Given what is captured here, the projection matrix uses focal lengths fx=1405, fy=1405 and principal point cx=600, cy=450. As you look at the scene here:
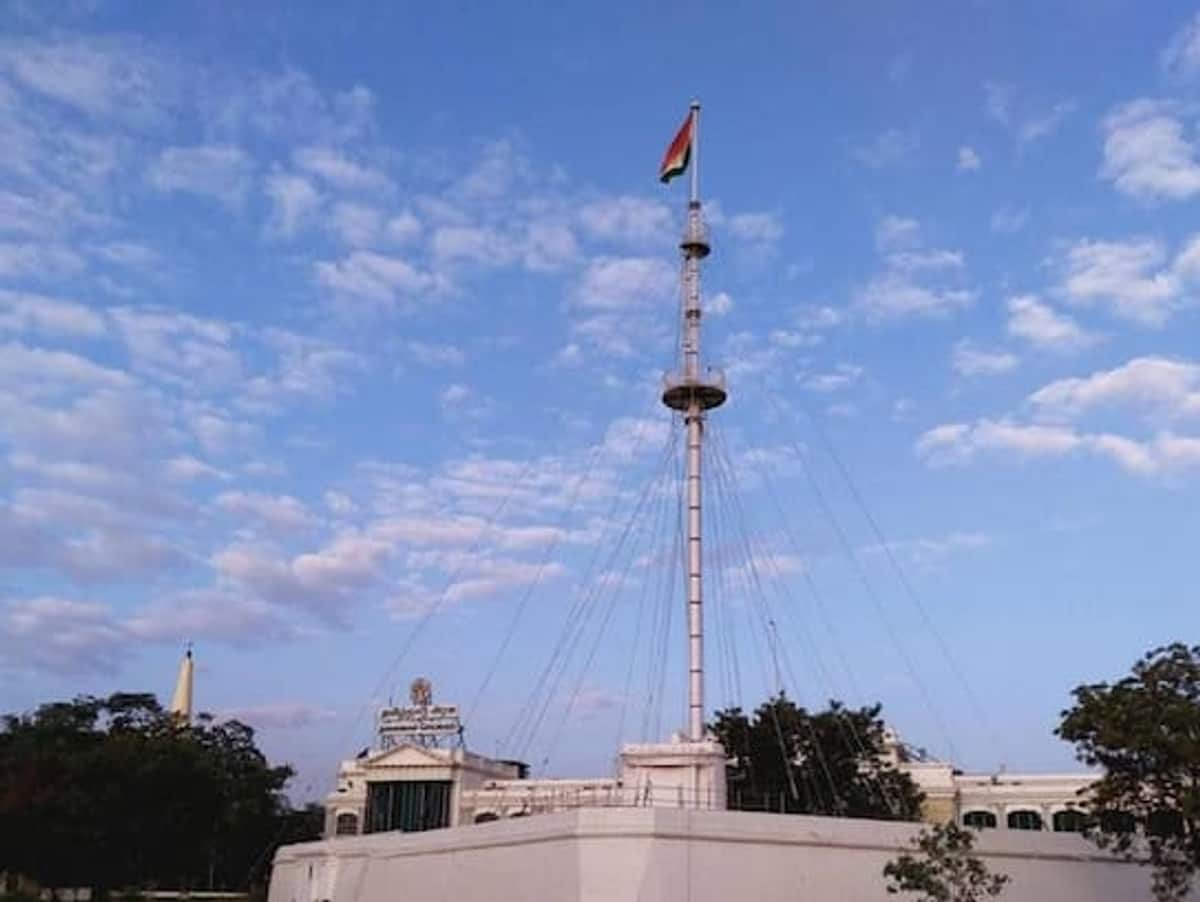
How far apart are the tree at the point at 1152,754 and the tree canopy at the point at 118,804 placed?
40.7m

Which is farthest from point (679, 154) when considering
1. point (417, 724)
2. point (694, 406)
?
point (417, 724)

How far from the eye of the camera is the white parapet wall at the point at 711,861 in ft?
113

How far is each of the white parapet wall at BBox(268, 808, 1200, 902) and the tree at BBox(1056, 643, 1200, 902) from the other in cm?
301

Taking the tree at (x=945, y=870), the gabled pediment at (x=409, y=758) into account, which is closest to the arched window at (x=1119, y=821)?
the tree at (x=945, y=870)

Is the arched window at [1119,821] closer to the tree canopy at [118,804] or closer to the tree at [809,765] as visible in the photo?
the tree at [809,765]

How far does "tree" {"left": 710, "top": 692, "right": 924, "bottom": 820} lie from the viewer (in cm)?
5588

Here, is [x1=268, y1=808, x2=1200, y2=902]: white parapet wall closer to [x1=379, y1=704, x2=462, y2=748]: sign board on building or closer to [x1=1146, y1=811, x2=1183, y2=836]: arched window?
[x1=1146, y1=811, x2=1183, y2=836]: arched window

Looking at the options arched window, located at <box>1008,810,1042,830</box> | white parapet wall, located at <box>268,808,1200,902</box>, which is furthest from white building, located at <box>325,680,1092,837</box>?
white parapet wall, located at <box>268,808,1200,902</box>

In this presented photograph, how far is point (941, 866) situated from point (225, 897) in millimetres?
45936

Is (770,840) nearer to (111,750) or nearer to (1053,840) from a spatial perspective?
(1053,840)

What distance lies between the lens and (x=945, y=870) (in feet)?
104

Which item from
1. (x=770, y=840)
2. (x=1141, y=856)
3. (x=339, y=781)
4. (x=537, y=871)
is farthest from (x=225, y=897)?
(x=1141, y=856)

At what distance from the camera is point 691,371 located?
45500 millimetres

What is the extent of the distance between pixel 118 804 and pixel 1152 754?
4296cm
